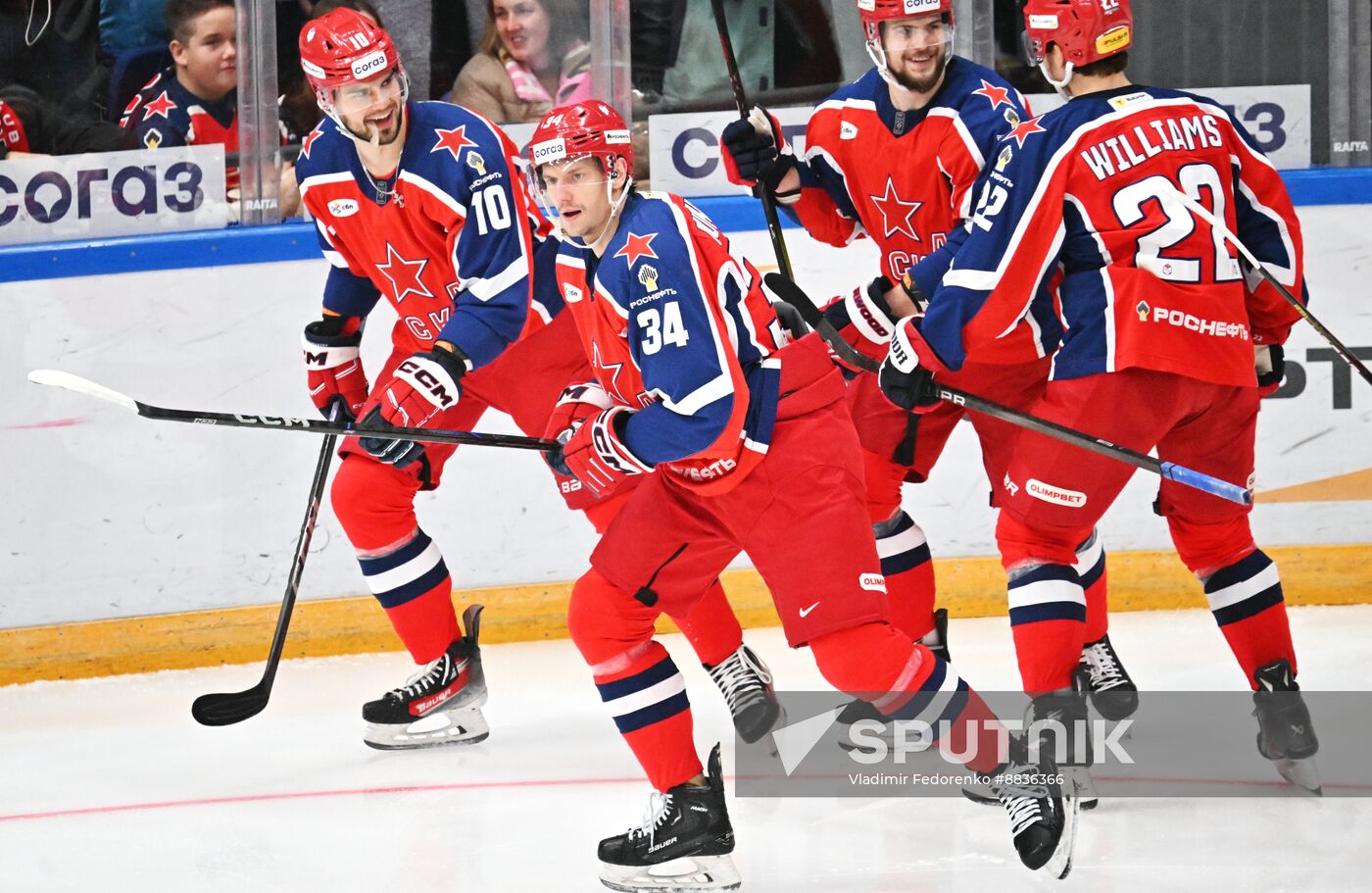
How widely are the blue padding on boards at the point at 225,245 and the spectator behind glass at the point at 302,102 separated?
0.27m

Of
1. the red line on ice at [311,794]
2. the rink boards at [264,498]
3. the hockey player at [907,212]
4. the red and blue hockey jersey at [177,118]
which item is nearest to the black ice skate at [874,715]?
the hockey player at [907,212]

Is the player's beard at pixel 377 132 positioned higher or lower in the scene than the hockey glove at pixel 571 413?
higher

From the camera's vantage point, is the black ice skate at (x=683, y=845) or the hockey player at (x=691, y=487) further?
the black ice skate at (x=683, y=845)

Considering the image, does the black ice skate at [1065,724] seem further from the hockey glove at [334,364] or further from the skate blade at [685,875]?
the hockey glove at [334,364]

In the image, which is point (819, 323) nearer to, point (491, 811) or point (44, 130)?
point (491, 811)

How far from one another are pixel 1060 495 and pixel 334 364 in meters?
1.52

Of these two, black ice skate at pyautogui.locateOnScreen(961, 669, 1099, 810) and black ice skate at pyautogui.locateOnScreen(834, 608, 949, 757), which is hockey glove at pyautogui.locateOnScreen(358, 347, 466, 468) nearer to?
black ice skate at pyautogui.locateOnScreen(834, 608, 949, 757)

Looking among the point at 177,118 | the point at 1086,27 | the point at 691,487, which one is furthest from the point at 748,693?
the point at 177,118

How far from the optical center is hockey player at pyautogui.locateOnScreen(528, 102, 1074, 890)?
2.61 metres

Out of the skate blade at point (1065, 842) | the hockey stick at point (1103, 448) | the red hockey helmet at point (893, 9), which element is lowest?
the skate blade at point (1065, 842)

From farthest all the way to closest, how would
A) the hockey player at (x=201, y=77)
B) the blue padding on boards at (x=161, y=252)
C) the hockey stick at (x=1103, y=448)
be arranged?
the hockey player at (x=201, y=77) → the blue padding on boards at (x=161, y=252) → the hockey stick at (x=1103, y=448)

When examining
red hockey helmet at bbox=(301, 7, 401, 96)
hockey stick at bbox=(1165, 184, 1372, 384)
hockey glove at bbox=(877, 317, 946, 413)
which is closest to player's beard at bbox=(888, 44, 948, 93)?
hockey glove at bbox=(877, 317, 946, 413)

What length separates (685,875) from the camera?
2.76m

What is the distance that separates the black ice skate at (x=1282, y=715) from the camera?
3023 millimetres
